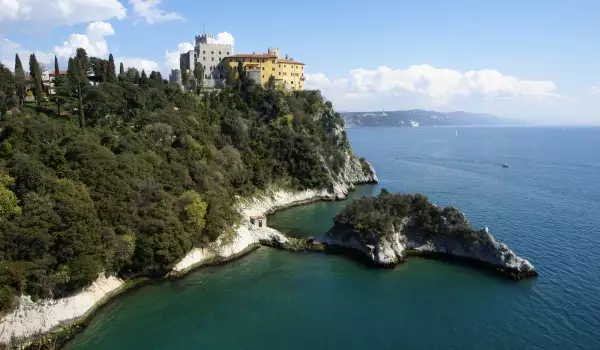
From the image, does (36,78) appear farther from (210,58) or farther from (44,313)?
(210,58)

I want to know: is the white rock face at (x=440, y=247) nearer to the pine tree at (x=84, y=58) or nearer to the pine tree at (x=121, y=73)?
the pine tree at (x=121, y=73)

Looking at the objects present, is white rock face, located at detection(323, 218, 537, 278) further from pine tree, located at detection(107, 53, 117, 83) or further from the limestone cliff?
pine tree, located at detection(107, 53, 117, 83)

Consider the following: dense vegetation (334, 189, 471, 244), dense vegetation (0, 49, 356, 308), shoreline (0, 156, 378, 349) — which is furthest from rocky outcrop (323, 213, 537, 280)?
dense vegetation (0, 49, 356, 308)

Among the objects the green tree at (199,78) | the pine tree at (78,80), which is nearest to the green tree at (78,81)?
the pine tree at (78,80)

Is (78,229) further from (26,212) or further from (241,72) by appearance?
(241,72)

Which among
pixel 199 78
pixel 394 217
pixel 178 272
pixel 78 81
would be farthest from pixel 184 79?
pixel 394 217

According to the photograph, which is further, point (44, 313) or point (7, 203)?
point (7, 203)
